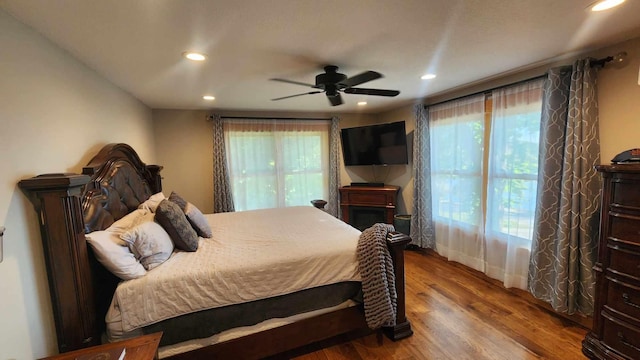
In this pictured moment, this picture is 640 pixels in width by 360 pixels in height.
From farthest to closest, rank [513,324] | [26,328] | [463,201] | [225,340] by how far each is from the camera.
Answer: [463,201] → [513,324] → [225,340] → [26,328]

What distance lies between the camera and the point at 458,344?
205 centimetres

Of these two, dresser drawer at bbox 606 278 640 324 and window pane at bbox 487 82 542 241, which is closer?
dresser drawer at bbox 606 278 640 324

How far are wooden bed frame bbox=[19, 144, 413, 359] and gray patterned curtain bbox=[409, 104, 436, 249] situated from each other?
194 cm

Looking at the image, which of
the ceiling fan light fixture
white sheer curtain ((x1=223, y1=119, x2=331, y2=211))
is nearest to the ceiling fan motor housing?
the ceiling fan light fixture

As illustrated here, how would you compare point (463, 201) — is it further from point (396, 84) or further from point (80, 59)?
point (80, 59)

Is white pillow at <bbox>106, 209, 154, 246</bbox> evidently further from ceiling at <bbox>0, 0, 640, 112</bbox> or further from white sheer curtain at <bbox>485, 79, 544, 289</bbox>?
white sheer curtain at <bbox>485, 79, 544, 289</bbox>

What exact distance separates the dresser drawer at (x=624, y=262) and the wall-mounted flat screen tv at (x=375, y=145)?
8.46 feet

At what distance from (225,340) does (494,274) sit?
292 cm

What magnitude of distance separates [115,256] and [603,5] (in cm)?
308

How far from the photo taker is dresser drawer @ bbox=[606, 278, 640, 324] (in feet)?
5.47

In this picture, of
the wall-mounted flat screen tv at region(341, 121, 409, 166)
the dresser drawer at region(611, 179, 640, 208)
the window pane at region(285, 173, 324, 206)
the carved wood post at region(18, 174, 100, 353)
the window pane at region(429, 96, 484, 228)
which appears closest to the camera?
the carved wood post at region(18, 174, 100, 353)

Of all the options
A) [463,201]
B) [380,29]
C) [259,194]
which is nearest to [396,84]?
[380,29]

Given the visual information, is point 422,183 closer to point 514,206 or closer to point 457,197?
point 457,197

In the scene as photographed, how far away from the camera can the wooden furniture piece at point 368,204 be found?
170 inches
